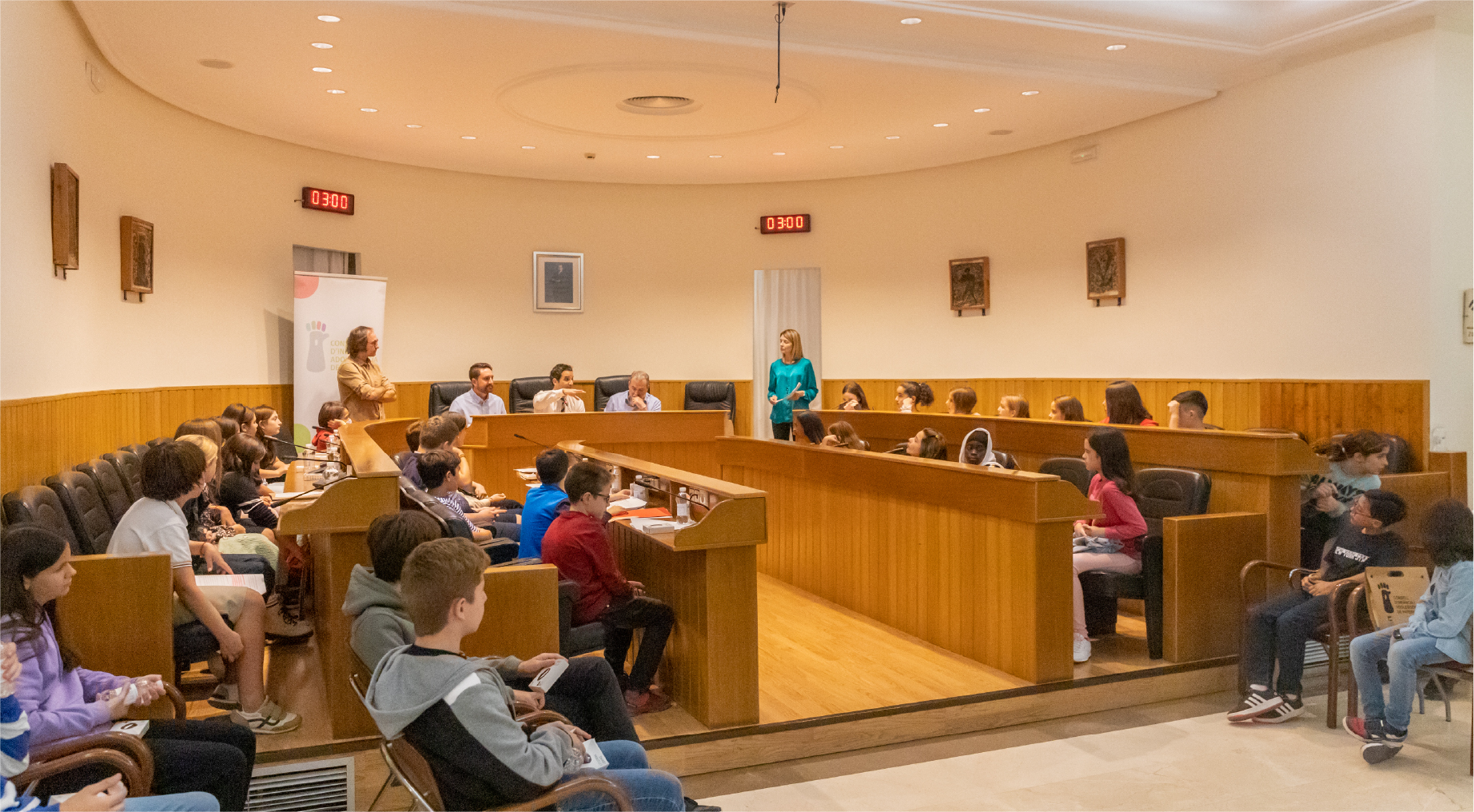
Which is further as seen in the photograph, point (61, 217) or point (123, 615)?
point (61, 217)

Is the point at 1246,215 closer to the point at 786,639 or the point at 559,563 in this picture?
the point at 786,639

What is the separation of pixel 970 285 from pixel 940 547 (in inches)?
252

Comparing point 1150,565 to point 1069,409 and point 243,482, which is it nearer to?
point 1069,409

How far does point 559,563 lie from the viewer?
3965 millimetres

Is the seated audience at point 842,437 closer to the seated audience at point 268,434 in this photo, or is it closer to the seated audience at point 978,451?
the seated audience at point 978,451

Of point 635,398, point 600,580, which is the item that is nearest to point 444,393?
point 635,398

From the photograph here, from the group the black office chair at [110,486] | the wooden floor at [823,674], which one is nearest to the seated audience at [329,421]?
the black office chair at [110,486]

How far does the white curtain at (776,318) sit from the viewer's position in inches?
472

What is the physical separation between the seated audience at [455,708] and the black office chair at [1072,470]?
3.75 m

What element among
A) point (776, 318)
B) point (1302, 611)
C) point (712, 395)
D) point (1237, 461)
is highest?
point (776, 318)

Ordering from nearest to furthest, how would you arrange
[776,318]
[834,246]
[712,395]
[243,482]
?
[243,482] → [712,395] → [834,246] → [776,318]

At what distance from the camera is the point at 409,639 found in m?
3.15

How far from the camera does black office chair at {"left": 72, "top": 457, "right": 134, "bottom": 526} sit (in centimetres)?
475

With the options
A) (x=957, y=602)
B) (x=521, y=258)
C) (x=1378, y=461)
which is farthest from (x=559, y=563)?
(x=521, y=258)
